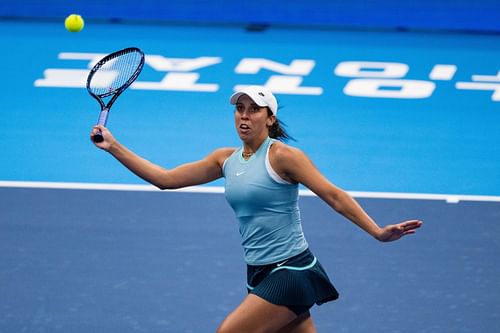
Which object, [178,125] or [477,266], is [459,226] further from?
[178,125]

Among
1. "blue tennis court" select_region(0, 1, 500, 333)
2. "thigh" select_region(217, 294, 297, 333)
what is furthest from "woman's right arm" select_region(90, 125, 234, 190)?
"blue tennis court" select_region(0, 1, 500, 333)

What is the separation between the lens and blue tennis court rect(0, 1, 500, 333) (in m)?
8.47

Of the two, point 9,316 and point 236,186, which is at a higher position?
point 236,186

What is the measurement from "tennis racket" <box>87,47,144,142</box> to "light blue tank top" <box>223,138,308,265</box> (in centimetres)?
108

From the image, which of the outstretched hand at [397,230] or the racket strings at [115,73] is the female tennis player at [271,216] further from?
the racket strings at [115,73]

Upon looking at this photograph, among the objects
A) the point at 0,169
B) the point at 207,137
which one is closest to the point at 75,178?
the point at 0,169

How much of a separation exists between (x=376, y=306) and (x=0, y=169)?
189 inches

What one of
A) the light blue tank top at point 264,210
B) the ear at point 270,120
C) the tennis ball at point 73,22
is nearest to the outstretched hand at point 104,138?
the light blue tank top at point 264,210

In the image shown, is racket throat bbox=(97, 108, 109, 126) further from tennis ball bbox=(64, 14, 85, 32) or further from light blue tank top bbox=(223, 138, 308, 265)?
tennis ball bbox=(64, 14, 85, 32)

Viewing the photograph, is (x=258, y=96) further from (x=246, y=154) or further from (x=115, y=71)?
(x=115, y=71)

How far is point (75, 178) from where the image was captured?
1123 cm

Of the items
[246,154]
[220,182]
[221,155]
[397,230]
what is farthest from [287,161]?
[220,182]

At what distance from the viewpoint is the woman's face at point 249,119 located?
Answer: 257 inches

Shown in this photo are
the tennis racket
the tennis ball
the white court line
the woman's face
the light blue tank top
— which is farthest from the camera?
the tennis ball
